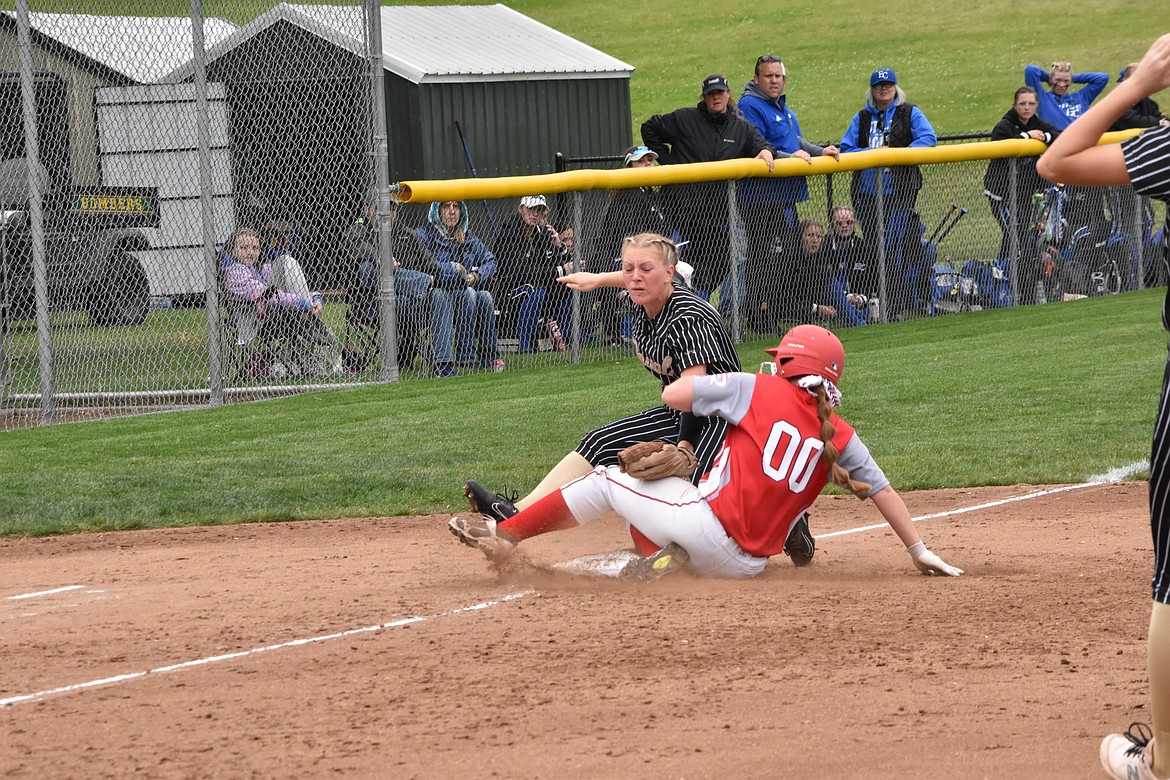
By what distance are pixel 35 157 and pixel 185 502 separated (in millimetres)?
3628

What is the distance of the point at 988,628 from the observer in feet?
17.1

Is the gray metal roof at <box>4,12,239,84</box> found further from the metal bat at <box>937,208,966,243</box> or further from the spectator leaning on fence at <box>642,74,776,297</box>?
the metal bat at <box>937,208,966,243</box>

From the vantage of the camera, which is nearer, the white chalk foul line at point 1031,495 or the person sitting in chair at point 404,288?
the white chalk foul line at point 1031,495

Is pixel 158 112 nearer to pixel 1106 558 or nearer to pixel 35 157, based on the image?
pixel 35 157

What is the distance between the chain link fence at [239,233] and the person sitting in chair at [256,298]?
0.05 feet

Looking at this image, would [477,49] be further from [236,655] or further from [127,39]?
[236,655]

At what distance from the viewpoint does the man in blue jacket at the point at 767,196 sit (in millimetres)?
13922

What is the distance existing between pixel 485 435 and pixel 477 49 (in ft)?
33.9

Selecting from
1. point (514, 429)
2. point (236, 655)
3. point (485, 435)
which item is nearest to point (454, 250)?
point (514, 429)

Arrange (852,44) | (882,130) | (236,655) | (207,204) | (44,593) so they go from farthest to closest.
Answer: (852,44), (882,130), (207,204), (44,593), (236,655)

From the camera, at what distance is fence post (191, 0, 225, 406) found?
11250 mm

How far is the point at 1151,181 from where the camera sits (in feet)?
11.4

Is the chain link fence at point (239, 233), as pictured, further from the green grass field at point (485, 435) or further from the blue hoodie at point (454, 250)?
the green grass field at point (485, 435)

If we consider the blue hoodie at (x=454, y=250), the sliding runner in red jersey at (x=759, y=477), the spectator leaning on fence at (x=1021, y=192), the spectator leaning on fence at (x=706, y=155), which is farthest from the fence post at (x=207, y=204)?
the spectator leaning on fence at (x=1021, y=192)
